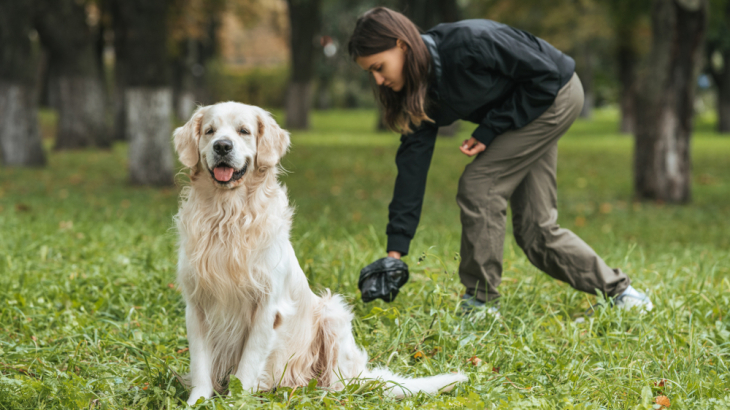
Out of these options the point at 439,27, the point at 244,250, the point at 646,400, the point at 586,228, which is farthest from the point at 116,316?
the point at 586,228

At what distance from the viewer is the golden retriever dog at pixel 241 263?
8.37 feet

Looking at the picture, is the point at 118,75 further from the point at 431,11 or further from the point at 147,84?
the point at 431,11

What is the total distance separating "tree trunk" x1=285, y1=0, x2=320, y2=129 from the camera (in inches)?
811

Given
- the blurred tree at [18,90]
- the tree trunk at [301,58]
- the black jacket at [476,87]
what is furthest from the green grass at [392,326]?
the tree trunk at [301,58]

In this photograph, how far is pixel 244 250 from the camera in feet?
8.40

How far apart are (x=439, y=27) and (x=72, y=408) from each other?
8.11 ft

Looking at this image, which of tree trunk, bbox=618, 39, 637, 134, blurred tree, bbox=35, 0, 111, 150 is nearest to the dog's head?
blurred tree, bbox=35, 0, 111, 150

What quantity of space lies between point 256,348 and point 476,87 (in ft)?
5.55

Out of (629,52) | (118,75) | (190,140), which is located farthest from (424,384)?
(629,52)

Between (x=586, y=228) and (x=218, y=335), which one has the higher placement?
(x=218, y=335)

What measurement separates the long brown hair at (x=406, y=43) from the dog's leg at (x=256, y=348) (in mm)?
1276

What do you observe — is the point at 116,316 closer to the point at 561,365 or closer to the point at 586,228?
the point at 561,365

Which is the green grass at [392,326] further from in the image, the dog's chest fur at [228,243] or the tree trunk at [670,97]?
the tree trunk at [670,97]

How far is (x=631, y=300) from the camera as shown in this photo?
357cm
